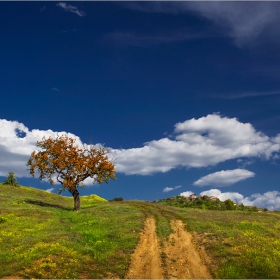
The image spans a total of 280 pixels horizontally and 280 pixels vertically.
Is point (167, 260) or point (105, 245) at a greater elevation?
point (105, 245)

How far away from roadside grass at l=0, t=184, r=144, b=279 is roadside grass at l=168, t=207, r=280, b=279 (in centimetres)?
699

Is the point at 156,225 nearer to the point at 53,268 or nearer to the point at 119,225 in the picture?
the point at 119,225

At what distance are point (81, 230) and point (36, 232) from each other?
15.7 feet

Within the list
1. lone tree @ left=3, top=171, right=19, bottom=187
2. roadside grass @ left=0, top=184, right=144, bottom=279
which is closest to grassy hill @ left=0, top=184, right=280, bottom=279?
roadside grass @ left=0, top=184, right=144, bottom=279

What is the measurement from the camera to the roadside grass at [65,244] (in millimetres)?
22938

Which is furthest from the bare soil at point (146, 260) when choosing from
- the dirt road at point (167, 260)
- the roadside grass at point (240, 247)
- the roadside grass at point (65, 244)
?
the roadside grass at point (240, 247)

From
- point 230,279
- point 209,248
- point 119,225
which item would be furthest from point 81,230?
point 230,279

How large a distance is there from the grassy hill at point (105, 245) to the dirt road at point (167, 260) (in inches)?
29.6

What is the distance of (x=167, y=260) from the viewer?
26203 millimetres

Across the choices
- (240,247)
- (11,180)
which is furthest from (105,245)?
(11,180)

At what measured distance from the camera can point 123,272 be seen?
23625 mm

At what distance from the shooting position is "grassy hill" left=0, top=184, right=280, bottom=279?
23.3 meters

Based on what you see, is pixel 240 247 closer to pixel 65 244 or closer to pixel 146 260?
pixel 146 260

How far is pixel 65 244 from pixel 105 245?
3.59 meters
